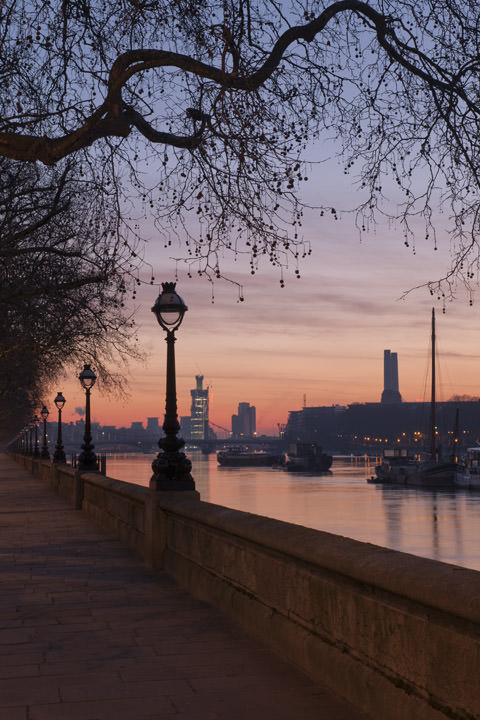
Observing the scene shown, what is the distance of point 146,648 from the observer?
7344 mm

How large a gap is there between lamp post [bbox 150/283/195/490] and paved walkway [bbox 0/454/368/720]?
1.36m

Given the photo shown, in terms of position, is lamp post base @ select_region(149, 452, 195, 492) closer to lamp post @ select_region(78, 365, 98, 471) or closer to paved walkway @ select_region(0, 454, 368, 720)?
paved walkway @ select_region(0, 454, 368, 720)

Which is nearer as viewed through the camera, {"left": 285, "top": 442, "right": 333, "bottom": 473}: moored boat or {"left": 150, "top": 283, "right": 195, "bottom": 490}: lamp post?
{"left": 150, "top": 283, "right": 195, "bottom": 490}: lamp post

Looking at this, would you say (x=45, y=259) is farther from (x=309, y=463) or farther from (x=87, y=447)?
(x=309, y=463)

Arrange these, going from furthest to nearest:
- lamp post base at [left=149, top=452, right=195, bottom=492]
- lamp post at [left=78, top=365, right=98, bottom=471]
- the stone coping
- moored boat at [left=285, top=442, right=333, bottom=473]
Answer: moored boat at [left=285, top=442, right=333, bottom=473] → lamp post at [left=78, top=365, right=98, bottom=471] → lamp post base at [left=149, top=452, right=195, bottom=492] → the stone coping

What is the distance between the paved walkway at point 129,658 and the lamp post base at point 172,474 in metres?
1.15

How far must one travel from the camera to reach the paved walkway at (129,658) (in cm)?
563

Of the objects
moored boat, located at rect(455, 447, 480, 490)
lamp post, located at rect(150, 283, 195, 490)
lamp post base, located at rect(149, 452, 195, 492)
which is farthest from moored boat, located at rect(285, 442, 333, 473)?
lamp post base, located at rect(149, 452, 195, 492)

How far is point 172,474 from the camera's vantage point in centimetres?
1217

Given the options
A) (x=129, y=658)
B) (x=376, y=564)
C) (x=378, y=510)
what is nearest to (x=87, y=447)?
(x=129, y=658)

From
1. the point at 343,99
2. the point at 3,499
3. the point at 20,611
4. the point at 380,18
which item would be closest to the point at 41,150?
the point at 343,99

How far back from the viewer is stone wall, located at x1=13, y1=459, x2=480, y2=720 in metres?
4.41

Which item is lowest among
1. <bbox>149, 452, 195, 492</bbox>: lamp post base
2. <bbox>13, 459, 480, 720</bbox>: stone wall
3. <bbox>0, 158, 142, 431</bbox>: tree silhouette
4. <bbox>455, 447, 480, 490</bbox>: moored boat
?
<bbox>455, 447, 480, 490</bbox>: moored boat

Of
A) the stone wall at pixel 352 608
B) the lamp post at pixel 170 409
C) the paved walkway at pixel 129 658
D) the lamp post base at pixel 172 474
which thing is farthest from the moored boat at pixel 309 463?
the stone wall at pixel 352 608
